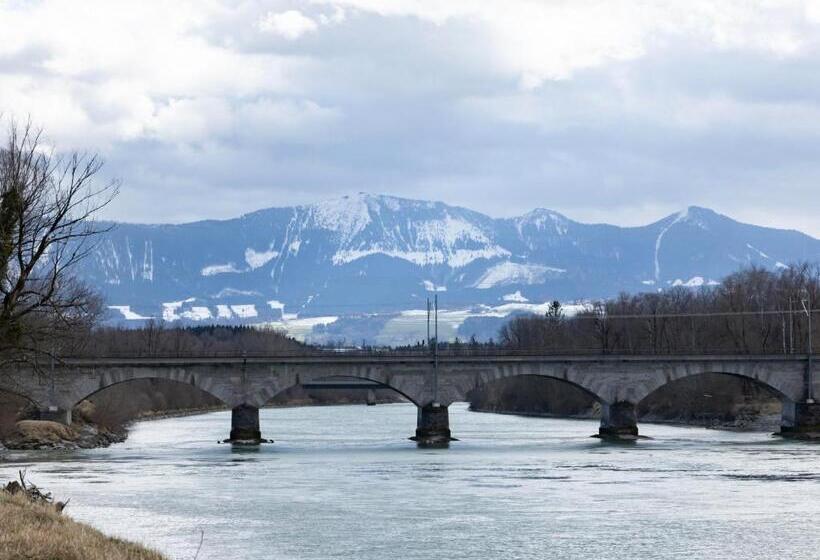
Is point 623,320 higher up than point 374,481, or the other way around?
point 623,320

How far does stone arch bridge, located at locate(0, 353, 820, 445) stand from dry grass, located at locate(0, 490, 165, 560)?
56.6 metres

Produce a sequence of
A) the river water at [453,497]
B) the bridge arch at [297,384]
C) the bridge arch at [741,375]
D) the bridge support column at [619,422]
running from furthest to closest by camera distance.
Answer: the bridge arch at [741,375], the bridge support column at [619,422], the bridge arch at [297,384], the river water at [453,497]

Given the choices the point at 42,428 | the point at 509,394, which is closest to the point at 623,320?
the point at 509,394

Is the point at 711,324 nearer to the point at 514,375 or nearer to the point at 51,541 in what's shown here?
the point at 514,375

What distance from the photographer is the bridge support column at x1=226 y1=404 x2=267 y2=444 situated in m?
92.8

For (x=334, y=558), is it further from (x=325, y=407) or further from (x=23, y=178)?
(x=325, y=407)

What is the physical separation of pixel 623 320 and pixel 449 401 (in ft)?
192

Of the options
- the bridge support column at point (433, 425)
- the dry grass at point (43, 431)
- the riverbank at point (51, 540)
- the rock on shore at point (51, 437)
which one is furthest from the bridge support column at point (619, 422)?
the riverbank at point (51, 540)

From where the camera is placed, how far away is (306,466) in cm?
7200

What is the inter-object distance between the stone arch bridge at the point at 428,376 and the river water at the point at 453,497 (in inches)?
155

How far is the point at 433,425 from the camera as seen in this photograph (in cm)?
9588

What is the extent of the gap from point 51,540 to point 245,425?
65976 mm

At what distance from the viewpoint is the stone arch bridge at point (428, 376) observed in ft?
302

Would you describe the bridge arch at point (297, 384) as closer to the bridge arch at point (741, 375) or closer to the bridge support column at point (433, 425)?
the bridge support column at point (433, 425)
